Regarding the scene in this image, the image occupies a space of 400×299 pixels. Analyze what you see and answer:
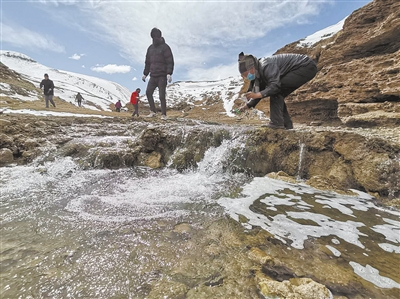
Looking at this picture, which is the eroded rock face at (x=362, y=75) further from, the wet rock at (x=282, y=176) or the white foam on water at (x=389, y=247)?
the white foam on water at (x=389, y=247)

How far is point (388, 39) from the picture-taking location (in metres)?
8.95

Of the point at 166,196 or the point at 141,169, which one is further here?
the point at 141,169

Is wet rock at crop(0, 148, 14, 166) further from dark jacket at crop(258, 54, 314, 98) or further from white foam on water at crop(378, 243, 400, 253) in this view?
white foam on water at crop(378, 243, 400, 253)

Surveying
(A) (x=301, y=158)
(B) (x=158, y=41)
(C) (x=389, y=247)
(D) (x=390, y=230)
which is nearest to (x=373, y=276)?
(C) (x=389, y=247)

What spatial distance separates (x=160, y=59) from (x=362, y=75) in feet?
28.4

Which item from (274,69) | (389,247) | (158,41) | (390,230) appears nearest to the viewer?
(389,247)

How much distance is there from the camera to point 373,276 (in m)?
1.79

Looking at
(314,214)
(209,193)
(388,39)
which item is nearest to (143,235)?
(209,193)

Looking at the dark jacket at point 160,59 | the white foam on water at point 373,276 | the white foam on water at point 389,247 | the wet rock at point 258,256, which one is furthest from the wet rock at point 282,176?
the dark jacket at point 160,59

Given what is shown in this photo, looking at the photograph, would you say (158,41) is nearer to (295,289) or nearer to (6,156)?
(6,156)

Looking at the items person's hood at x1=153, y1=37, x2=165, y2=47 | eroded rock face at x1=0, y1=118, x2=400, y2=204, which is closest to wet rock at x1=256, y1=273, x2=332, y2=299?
eroded rock face at x1=0, y1=118, x2=400, y2=204

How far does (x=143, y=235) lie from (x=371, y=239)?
2.55 metres

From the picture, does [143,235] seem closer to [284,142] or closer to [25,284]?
[25,284]

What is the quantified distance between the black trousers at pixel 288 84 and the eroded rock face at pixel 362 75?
3.39 metres
